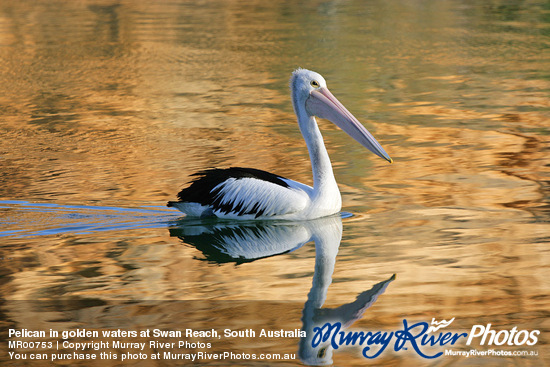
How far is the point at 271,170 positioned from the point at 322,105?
1413 millimetres

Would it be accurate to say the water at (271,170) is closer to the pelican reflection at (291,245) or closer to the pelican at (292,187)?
the pelican reflection at (291,245)

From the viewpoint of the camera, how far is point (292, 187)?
5.47 meters

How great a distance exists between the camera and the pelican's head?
18.4 ft

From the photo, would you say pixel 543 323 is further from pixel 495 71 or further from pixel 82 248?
pixel 495 71

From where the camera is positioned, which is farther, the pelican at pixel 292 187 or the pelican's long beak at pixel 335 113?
the pelican's long beak at pixel 335 113

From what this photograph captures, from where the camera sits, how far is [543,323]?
386 cm

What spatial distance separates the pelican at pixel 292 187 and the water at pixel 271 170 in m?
0.13

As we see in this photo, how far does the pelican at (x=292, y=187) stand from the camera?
5406mm

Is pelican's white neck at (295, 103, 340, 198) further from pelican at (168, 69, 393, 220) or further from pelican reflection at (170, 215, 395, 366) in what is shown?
pelican reflection at (170, 215, 395, 366)

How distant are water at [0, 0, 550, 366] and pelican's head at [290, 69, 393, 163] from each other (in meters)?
0.53

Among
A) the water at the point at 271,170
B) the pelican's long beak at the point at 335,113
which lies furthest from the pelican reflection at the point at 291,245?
the pelican's long beak at the point at 335,113

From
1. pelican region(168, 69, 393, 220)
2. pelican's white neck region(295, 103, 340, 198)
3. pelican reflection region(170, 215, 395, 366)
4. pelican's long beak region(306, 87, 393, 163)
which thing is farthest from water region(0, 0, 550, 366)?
pelican's long beak region(306, 87, 393, 163)

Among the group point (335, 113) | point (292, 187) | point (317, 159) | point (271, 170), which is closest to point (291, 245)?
point (292, 187)

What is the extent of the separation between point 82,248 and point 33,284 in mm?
640
